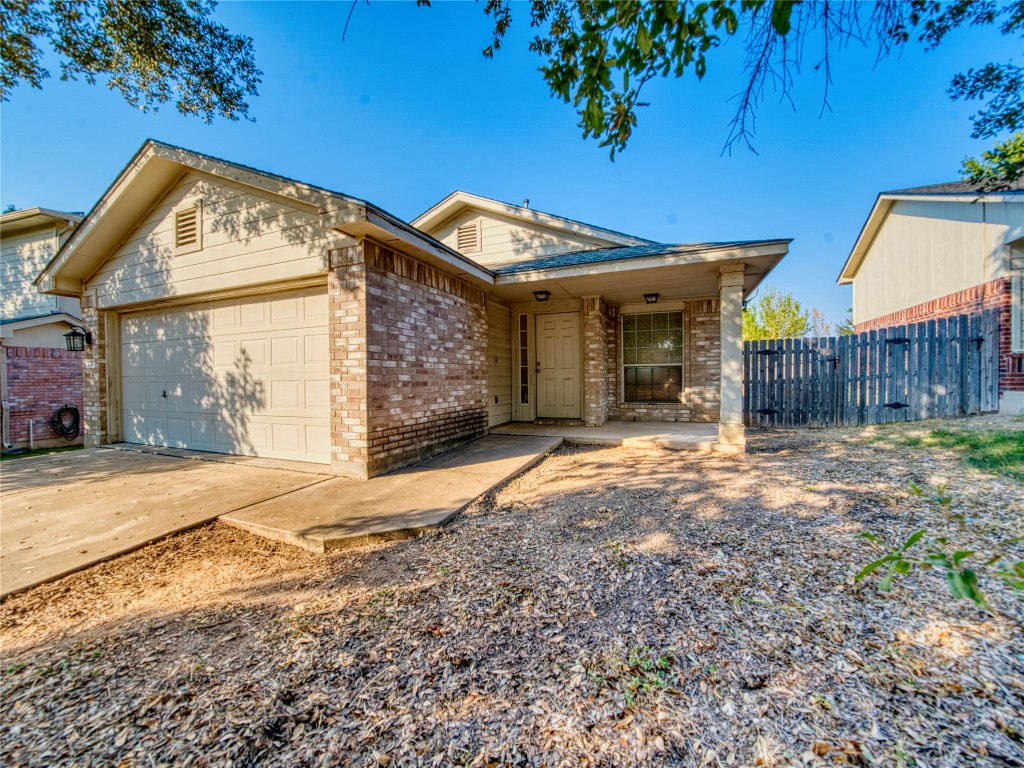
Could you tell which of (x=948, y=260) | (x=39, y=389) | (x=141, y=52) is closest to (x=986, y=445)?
(x=948, y=260)

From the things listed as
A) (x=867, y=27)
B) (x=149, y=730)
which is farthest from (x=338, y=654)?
(x=867, y=27)

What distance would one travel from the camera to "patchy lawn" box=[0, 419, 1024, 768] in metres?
1.56

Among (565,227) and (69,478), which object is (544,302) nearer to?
(565,227)

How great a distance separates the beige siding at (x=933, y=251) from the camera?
327 inches

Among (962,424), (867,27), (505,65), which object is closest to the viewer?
(867,27)

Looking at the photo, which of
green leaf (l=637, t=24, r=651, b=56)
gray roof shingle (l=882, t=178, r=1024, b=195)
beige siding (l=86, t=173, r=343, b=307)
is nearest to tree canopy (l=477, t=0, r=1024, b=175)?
green leaf (l=637, t=24, r=651, b=56)

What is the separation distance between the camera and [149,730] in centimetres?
165

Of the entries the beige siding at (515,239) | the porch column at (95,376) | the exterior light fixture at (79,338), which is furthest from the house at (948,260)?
the exterior light fixture at (79,338)

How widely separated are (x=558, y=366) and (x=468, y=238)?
4.16 m

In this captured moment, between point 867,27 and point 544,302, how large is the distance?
640 cm

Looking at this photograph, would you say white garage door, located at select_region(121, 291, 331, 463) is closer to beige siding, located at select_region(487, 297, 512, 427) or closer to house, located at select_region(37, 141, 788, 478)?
house, located at select_region(37, 141, 788, 478)

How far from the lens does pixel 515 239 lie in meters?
9.83

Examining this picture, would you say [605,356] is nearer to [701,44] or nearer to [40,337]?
[701,44]

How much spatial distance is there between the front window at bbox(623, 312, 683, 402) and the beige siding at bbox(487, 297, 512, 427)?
8.64 feet
